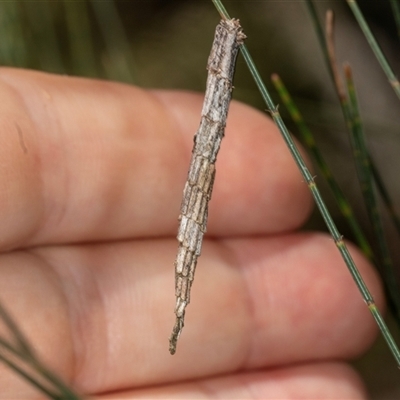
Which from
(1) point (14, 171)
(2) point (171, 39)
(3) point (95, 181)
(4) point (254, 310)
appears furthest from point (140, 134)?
(2) point (171, 39)

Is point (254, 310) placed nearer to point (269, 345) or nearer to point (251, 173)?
point (269, 345)

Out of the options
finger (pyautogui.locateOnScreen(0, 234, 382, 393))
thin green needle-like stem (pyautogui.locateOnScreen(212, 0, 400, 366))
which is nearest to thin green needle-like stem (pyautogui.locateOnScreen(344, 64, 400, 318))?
finger (pyautogui.locateOnScreen(0, 234, 382, 393))

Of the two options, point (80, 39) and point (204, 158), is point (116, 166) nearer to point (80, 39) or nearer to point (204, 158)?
point (204, 158)

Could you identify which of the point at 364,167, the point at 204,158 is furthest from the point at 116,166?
the point at 364,167

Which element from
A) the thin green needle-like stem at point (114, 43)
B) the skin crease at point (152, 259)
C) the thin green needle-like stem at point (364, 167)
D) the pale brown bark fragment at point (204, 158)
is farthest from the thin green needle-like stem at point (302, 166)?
the thin green needle-like stem at point (114, 43)

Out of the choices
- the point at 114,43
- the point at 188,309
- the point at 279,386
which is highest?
the point at 114,43
